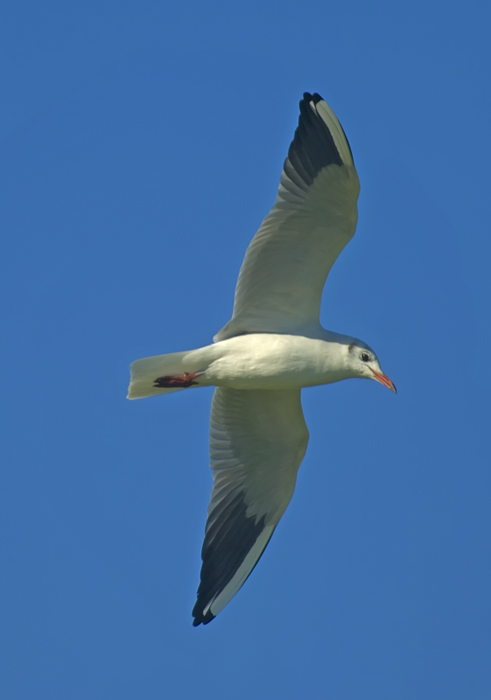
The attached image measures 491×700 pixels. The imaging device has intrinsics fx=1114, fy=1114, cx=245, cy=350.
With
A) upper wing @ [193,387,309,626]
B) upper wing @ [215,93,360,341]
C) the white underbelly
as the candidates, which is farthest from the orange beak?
upper wing @ [193,387,309,626]

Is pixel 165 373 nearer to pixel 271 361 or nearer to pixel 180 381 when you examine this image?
pixel 180 381

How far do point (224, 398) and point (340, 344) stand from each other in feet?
4.19

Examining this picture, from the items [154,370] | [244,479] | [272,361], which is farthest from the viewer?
[244,479]

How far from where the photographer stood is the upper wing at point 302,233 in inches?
344

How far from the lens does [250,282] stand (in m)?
9.16

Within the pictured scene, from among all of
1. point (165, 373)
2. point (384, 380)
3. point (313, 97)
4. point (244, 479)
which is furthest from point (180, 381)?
point (313, 97)

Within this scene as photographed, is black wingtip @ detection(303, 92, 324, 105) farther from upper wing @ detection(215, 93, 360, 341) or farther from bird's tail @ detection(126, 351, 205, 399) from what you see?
bird's tail @ detection(126, 351, 205, 399)

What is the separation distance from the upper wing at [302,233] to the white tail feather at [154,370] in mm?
451

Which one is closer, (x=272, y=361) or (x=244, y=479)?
(x=272, y=361)

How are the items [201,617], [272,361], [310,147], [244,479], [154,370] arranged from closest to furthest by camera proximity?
[310,147], [272,361], [154,370], [201,617], [244,479]

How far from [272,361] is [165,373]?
887 millimetres

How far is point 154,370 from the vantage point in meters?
9.12

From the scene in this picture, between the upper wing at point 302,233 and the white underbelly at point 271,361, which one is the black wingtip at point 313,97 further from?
the white underbelly at point 271,361

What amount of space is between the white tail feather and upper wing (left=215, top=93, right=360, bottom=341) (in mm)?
451
